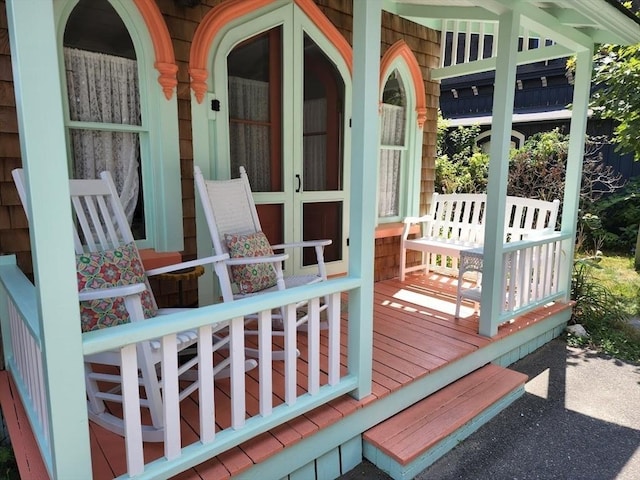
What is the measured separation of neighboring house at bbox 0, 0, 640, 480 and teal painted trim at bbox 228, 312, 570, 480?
1 centimetres

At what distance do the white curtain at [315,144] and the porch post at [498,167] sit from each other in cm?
145

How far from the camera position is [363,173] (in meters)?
1.98

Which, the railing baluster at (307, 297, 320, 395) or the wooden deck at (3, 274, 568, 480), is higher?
the railing baluster at (307, 297, 320, 395)

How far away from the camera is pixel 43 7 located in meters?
1.14

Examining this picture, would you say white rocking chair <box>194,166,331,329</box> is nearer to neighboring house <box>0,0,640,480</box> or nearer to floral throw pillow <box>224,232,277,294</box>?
floral throw pillow <box>224,232,277,294</box>

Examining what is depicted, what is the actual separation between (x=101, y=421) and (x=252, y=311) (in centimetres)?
89

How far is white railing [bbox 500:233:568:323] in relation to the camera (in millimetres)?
3176

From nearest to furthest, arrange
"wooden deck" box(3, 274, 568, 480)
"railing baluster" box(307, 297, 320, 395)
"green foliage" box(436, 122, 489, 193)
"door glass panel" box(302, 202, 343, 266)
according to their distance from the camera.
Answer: "wooden deck" box(3, 274, 568, 480) < "railing baluster" box(307, 297, 320, 395) < "door glass panel" box(302, 202, 343, 266) < "green foliage" box(436, 122, 489, 193)

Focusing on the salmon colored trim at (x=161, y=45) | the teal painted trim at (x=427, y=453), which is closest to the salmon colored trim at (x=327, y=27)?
the salmon colored trim at (x=161, y=45)

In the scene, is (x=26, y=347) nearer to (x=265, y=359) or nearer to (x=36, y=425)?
(x=36, y=425)

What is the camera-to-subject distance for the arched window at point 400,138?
433cm

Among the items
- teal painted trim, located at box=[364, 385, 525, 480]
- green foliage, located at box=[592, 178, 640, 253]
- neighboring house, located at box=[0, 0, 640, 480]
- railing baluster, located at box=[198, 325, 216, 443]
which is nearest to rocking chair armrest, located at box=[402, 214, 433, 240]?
neighboring house, located at box=[0, 0, 640, 480]

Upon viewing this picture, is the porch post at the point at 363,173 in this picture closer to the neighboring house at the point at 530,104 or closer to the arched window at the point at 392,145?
the arched window at the point at 392,145

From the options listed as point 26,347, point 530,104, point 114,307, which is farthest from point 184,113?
point 530,104
